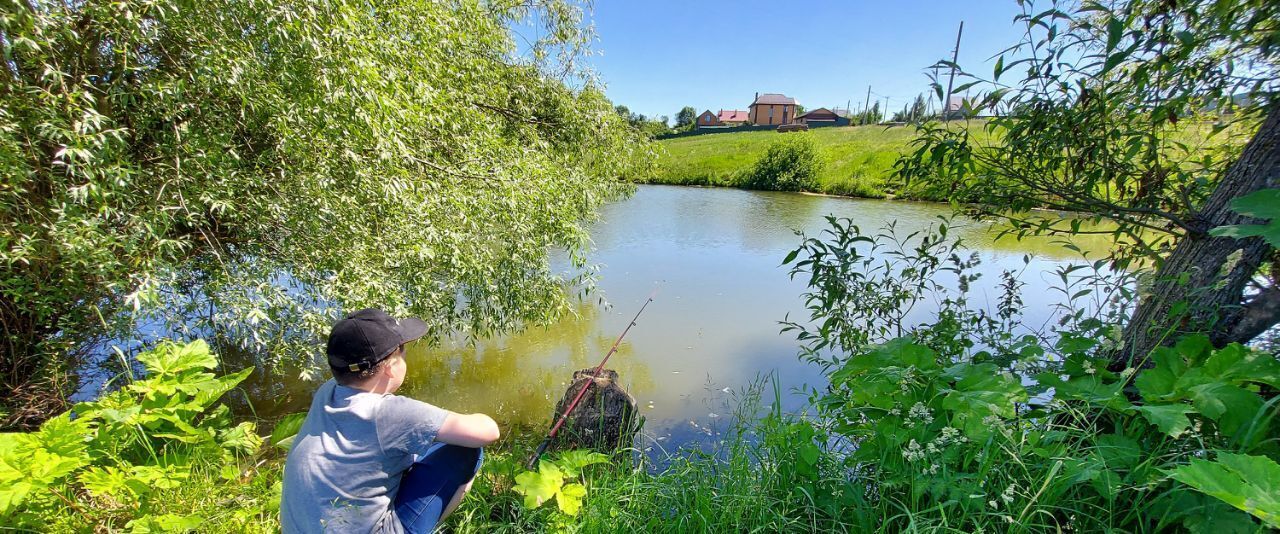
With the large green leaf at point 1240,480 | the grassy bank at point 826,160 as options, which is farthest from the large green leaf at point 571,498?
the grassy bank at point 826,160

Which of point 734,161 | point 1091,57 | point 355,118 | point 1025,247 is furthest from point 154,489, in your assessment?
point 734,161

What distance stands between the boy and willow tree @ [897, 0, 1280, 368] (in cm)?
252

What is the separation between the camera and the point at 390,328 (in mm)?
1874

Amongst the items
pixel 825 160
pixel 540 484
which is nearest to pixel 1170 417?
pixel 540 484

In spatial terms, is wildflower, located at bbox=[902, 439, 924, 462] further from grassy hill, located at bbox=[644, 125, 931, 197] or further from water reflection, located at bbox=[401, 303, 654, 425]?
grassy hill, located at bbox=[644, 125, 931, 197]

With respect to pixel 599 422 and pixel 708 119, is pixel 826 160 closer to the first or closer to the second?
pixel 599 422

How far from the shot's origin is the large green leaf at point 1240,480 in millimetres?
1142

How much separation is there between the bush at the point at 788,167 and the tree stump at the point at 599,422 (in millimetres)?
24768

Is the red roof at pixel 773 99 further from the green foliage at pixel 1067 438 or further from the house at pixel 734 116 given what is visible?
the green foliage at pixel 1067 438

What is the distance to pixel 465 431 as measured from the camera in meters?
1.84

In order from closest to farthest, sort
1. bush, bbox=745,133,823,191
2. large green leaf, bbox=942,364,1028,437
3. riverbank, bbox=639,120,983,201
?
1. large green leaf, bbox=942,364,1028,437
2. riverbank, bbox=639,120,983,201
3. bush, bbox=745,133,823,191

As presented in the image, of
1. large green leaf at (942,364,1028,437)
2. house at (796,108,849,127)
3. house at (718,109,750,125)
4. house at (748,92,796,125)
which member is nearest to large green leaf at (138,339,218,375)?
large green leaf at (942,364,1028,437)

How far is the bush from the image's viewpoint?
26641 millimetres

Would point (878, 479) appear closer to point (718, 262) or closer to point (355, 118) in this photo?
point (355, 118)
